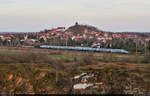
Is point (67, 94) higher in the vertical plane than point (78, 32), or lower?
lower

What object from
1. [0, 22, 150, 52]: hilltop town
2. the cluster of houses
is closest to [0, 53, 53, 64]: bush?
[0, 22, 150, 52]: hilltop town

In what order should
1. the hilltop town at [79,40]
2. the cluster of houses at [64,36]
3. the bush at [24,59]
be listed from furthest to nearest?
the cluster of houses at [64,36]
the hilltop town at [79,40]
the bush at [24,59]

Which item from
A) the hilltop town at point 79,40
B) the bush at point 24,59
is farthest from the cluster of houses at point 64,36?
the bush at point 24,59

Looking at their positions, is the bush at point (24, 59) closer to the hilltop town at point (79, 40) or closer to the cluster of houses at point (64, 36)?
the hilltop town at point (79, 40)

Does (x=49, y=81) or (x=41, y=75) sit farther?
(x=41, y=75)

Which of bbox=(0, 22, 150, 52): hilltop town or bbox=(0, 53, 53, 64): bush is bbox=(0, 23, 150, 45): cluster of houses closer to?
bbox=(0, 22, 150, 52): hilltop town

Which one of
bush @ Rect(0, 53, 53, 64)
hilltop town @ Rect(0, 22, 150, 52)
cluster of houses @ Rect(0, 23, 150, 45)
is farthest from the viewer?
cluster of houses @ Rect(0, 23, 150, 45)

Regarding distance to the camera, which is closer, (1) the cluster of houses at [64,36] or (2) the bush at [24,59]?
(2) the bush at [24,59]

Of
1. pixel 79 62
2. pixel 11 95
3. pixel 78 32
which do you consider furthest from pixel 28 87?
pixel 78 32

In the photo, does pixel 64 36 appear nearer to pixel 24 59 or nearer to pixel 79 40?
pixel 79 40

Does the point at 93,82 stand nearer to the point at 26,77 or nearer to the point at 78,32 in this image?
the point at 26,77

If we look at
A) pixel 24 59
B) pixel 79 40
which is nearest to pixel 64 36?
pixel 79 40
